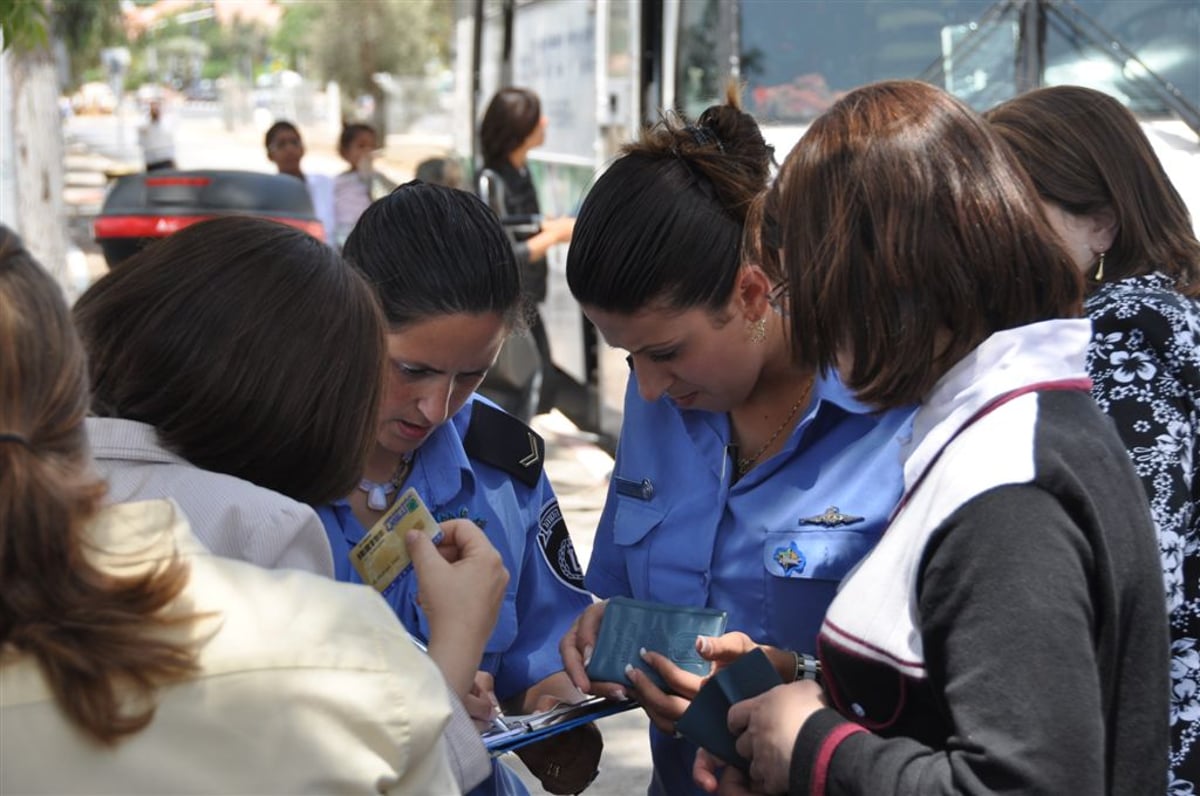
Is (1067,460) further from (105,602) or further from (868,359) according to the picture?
(105,602)

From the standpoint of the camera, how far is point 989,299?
163 centimetres

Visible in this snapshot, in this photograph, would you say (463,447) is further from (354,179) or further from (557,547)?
(354,179)

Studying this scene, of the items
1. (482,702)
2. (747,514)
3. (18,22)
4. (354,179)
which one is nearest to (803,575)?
(747,514)

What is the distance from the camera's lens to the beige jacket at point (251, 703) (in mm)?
1295

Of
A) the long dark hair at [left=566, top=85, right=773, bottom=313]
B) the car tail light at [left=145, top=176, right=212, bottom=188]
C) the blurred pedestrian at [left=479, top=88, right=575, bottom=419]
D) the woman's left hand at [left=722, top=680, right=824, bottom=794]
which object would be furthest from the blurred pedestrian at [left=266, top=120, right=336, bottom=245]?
the woman's left hand at [left=722, top=680, right=824, bottom=794]

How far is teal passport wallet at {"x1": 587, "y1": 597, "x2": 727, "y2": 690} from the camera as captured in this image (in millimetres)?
2156

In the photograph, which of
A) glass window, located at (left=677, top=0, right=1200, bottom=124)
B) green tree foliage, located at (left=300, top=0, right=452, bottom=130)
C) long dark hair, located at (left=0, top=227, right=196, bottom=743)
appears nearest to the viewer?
long dark hair, located at (left=0, top=227, right=196, bottom=743)

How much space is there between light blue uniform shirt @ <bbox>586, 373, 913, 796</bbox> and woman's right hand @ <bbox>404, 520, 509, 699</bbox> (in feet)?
1.41

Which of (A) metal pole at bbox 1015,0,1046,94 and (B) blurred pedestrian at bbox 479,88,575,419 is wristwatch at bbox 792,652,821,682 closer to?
(A) metal pole at bbox 1015,0,1046,94

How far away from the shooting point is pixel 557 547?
2.54m

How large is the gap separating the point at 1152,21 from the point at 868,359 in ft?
13.9

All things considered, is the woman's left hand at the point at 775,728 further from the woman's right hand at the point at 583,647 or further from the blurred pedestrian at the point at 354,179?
Answer: the blurred pedestrian at the point at 354,179

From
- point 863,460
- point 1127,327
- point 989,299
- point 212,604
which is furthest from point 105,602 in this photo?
point 1127,327

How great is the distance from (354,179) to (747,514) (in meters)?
8.45
